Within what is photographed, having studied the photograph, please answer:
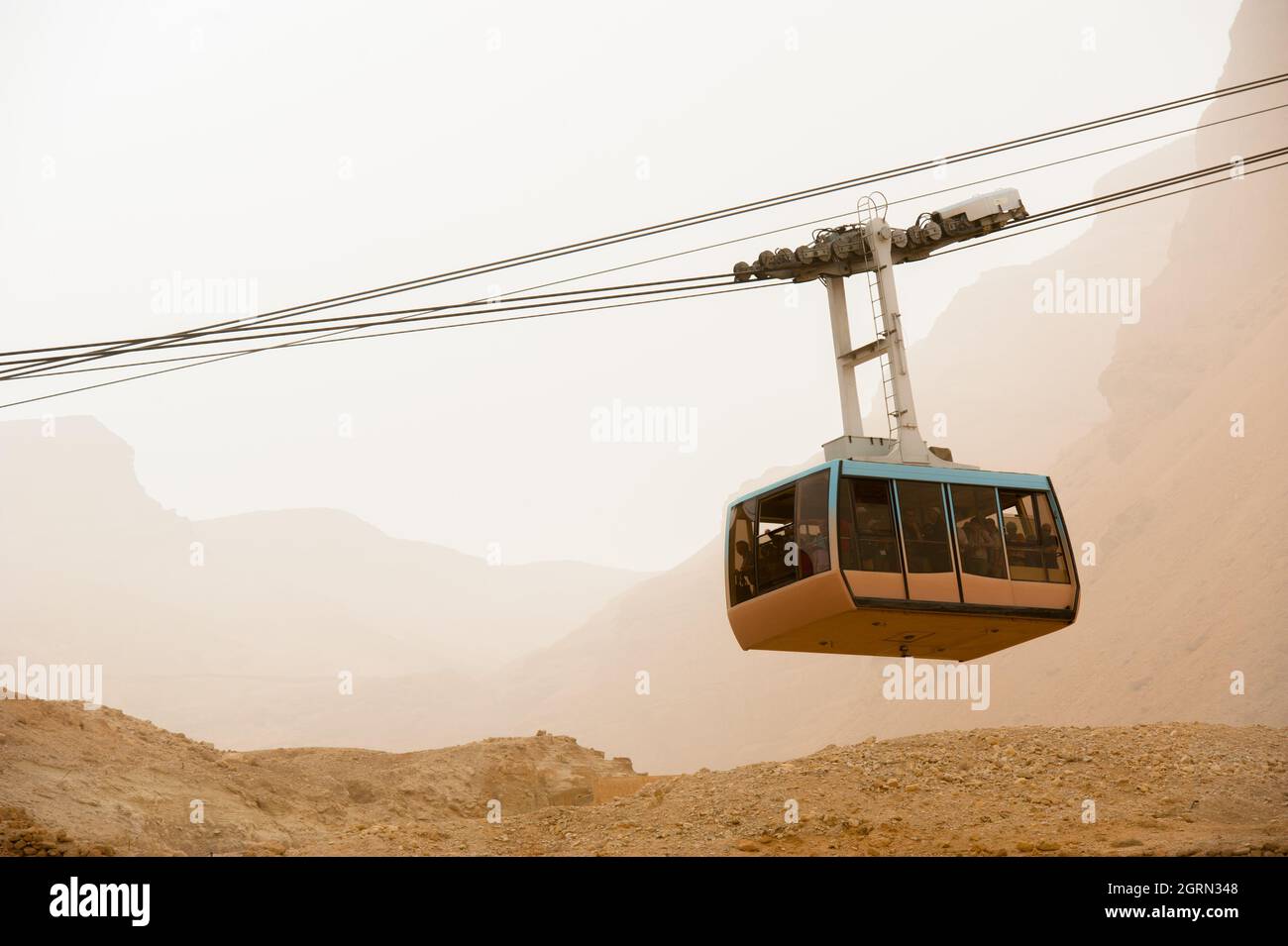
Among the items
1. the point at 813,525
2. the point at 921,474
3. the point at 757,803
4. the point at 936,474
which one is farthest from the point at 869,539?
the point at 757,803

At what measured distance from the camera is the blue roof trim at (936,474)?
17.8 m

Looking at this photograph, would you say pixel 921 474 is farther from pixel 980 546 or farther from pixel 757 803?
pixel 757 803

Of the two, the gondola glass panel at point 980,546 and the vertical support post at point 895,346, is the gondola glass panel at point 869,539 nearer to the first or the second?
the gondola glass panel at point 980,546

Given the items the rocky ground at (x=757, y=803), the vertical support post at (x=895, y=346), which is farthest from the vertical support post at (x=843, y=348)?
the rocky ground at (x=757, y=803)

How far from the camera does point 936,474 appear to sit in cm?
1819

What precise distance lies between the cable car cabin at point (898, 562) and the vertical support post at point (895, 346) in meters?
0.76

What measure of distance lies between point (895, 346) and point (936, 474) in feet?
8.07

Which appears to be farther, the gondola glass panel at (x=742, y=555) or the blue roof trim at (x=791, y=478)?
A: the gondola glass panel at (x=742, y=555)

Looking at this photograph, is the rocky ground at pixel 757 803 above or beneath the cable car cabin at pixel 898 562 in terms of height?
beneath

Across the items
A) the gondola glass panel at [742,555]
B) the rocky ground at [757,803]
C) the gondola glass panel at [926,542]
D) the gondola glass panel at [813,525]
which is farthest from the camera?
the rocky ground at [757,803]

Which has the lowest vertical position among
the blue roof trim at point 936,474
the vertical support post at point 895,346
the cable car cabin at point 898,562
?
the cable car cabin at point 898,562

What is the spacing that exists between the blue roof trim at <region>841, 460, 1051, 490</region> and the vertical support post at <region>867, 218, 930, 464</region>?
0.64 m
